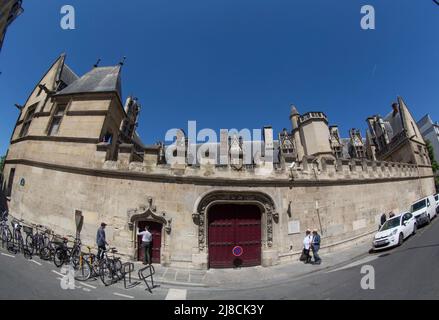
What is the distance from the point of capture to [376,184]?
14719mm

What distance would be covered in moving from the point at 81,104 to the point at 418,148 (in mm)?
34179

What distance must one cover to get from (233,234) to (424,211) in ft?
43.1

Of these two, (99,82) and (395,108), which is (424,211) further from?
(395,108)

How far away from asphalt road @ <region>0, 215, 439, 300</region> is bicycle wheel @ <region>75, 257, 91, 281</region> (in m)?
0.40

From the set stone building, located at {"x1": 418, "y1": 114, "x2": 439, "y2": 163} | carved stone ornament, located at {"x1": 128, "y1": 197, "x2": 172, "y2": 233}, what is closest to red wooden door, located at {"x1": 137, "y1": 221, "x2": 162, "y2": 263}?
carved stone ornament, located at {"x1": 128, "y1": 197, "x2": 172, "y2": 233}

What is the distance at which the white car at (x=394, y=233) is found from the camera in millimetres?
9863

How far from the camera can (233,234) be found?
970 cm

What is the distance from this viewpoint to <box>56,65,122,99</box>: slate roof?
11413 millimetres

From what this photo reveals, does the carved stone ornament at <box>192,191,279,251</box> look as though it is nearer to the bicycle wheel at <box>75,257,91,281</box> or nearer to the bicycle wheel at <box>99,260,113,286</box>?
the bicycle wheel at <box>99,260,113,286</box>

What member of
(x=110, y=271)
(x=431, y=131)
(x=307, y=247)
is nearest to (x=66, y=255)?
(x=110, y=271)

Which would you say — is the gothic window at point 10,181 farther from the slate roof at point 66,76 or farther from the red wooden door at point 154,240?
the red wooden door at point 154,240

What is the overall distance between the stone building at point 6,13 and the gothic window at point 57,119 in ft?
26.7

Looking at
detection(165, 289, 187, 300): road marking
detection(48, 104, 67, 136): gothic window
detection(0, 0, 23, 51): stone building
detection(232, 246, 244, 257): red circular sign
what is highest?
detection(0, 0, 23, 51): stone building
